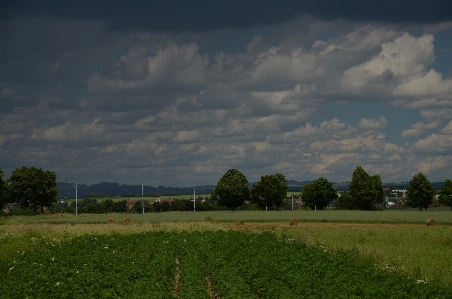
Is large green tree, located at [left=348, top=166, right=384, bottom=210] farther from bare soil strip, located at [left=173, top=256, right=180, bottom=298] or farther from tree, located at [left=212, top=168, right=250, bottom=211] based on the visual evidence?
bare soil strip, located at [left=173, top=256, right=180, bottom=298]

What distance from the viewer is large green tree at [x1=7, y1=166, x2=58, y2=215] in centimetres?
10331

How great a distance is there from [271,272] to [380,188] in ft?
392

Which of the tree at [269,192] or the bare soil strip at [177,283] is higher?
the tree at [269,192]

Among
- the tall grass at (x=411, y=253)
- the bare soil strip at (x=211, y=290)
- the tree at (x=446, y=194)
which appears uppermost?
the tree at (x=446, y=194)

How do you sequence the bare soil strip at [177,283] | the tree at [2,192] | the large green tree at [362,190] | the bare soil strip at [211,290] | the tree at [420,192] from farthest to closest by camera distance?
the tree at [420,192] < the large green tree at [362,190] < the tree at [2,192] < the bare soil strip at [211,290] < the bare soil strip at [177,283]

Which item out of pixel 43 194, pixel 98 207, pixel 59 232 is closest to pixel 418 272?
pixel 59 232

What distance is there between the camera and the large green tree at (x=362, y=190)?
119 metres

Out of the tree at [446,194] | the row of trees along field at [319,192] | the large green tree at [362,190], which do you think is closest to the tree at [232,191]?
the row of trees along field at [319,192]

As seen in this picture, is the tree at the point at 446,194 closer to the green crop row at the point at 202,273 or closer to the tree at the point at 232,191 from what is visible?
the tree at the point at 232,191

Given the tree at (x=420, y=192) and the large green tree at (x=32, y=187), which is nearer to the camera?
the large green tree at (x=32, y=187)

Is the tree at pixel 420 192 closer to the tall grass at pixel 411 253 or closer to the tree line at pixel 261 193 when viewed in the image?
the tree line at pixel 261 193

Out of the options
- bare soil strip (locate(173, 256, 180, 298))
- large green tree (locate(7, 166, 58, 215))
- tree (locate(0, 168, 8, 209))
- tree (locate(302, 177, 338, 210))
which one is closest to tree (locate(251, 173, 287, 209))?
tree (locate(302, 177, 338, 210))

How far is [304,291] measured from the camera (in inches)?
709

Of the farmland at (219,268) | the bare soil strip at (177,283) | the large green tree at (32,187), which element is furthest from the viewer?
the large green tree at (32,187)
